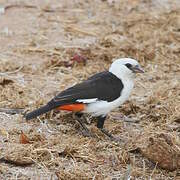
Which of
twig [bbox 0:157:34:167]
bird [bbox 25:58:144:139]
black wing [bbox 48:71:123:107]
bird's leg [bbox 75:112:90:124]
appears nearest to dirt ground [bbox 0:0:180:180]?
twig [bbox 0:157:34:167]

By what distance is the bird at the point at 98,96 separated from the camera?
20.7ft

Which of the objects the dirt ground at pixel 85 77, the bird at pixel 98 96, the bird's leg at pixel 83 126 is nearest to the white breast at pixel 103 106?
the bird at pixel 98 96

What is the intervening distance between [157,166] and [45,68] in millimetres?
3002

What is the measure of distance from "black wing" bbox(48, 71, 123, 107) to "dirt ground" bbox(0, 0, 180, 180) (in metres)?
0.35

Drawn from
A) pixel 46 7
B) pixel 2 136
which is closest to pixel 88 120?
pixel 2 136

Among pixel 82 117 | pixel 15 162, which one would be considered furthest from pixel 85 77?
pixel 15 162

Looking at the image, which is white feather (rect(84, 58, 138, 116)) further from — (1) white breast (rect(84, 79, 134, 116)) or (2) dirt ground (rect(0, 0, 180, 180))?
(2) dirt ground (rect(0, 0, 180, 180))

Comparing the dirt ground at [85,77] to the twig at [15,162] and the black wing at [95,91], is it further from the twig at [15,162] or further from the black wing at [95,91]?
the black wing at [95,91]

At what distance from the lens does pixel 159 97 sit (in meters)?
7.46

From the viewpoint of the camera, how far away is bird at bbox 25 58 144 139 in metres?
6.32

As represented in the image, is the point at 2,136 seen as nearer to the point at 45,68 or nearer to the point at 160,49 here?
the point at 45,68

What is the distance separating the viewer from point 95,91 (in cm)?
646

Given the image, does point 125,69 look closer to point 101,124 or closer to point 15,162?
point 101,124

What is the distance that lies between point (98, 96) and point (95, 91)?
0.06m
